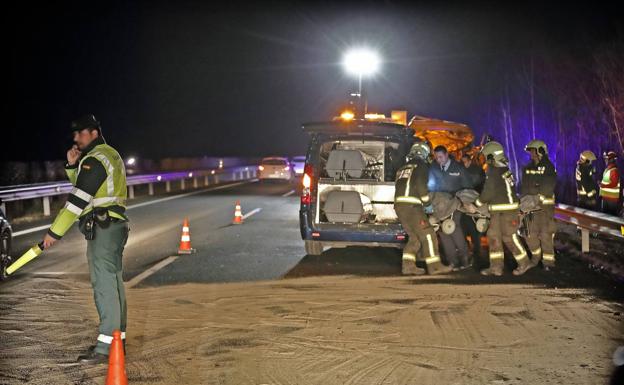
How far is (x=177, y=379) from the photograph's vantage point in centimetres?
573

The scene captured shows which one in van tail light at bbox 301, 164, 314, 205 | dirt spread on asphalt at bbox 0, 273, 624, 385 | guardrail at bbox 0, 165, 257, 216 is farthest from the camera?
guardrail at bbox 0, 165, 257, 216

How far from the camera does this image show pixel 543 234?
36.9ft

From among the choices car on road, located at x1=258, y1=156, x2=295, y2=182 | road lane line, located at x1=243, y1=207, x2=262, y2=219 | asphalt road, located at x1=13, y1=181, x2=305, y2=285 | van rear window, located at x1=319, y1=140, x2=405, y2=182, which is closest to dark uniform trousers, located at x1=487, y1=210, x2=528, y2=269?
van rear window, located at x1=319, y1=140, x2=405, y2=182

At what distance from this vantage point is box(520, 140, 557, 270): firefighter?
11164 millimetres

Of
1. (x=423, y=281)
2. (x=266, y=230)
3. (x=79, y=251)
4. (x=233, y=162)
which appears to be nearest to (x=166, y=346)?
(x=423, y=281)

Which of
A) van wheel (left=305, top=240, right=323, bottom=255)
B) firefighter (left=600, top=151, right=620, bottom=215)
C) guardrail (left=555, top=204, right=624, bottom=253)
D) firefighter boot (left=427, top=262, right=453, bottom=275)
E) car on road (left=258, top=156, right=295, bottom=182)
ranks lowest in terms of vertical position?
firefighter boot (left=427, top=262, right=453, bottom=275)

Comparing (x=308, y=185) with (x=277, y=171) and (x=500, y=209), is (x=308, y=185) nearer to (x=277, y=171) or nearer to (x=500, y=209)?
(x=500, y=209)

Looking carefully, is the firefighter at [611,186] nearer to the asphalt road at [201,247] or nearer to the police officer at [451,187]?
the police officer at [451,187]

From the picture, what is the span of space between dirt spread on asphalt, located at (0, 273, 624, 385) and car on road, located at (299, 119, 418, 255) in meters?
1.49

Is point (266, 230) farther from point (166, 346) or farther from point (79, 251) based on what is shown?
point (166, 346)

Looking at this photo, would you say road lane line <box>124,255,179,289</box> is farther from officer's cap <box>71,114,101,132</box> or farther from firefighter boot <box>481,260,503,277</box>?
firefighter boot <box>481,260,503,277</box>

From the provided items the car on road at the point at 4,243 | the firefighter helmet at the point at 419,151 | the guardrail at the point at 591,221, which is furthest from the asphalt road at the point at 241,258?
the firefighter helmet at the point at 419,151

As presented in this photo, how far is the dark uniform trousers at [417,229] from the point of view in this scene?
1063 cm

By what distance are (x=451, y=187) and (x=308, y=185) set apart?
2.13 metres
